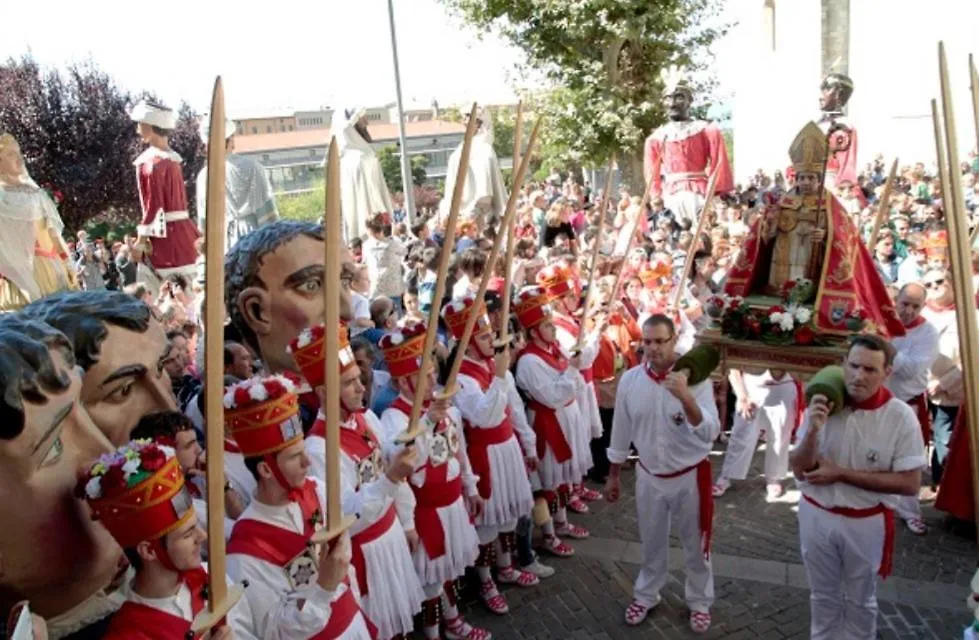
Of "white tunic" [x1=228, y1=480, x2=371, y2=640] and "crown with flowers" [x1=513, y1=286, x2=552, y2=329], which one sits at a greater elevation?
"crown with flowers" [x1=513, y1=286, x2=552, y2=329]

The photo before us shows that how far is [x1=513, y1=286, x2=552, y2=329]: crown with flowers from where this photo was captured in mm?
5590

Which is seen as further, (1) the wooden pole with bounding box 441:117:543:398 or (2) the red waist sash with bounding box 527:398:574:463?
(2) the red waist sash with bounding box 527:398:574:463

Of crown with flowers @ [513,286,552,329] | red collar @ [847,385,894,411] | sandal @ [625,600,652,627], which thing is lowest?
sandal @ [625,600,652,627]

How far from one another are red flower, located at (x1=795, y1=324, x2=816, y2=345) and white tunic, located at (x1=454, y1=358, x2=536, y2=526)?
5.88 ft

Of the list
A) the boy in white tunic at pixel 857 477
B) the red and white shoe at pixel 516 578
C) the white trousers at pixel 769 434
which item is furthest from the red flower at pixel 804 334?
the red and white shoe at pixel 516 578

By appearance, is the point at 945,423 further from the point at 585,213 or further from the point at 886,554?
the point at 585,213

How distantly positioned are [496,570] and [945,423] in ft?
11.9

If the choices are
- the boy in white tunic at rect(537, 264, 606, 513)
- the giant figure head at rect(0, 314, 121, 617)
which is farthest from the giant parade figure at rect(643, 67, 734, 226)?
the giant figure head at rect(0, 314, 121, 617)

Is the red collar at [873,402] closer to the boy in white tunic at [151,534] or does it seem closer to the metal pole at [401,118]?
the boy in white tunic at [151,534]

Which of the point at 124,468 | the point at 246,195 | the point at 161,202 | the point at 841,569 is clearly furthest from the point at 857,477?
the point at 161,202

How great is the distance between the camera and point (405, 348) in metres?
4.24

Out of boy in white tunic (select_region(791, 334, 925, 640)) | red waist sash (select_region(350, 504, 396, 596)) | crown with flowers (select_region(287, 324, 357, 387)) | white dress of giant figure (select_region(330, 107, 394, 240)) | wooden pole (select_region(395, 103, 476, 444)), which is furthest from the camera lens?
white dress of giant figure (select_region(330, 107, 394, 240))

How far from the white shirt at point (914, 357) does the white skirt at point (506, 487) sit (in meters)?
2.82

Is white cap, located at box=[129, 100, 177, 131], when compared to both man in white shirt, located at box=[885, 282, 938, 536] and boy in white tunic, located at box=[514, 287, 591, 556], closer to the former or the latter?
boy in white tunic, located at box=[514, 287, 591, 556]
